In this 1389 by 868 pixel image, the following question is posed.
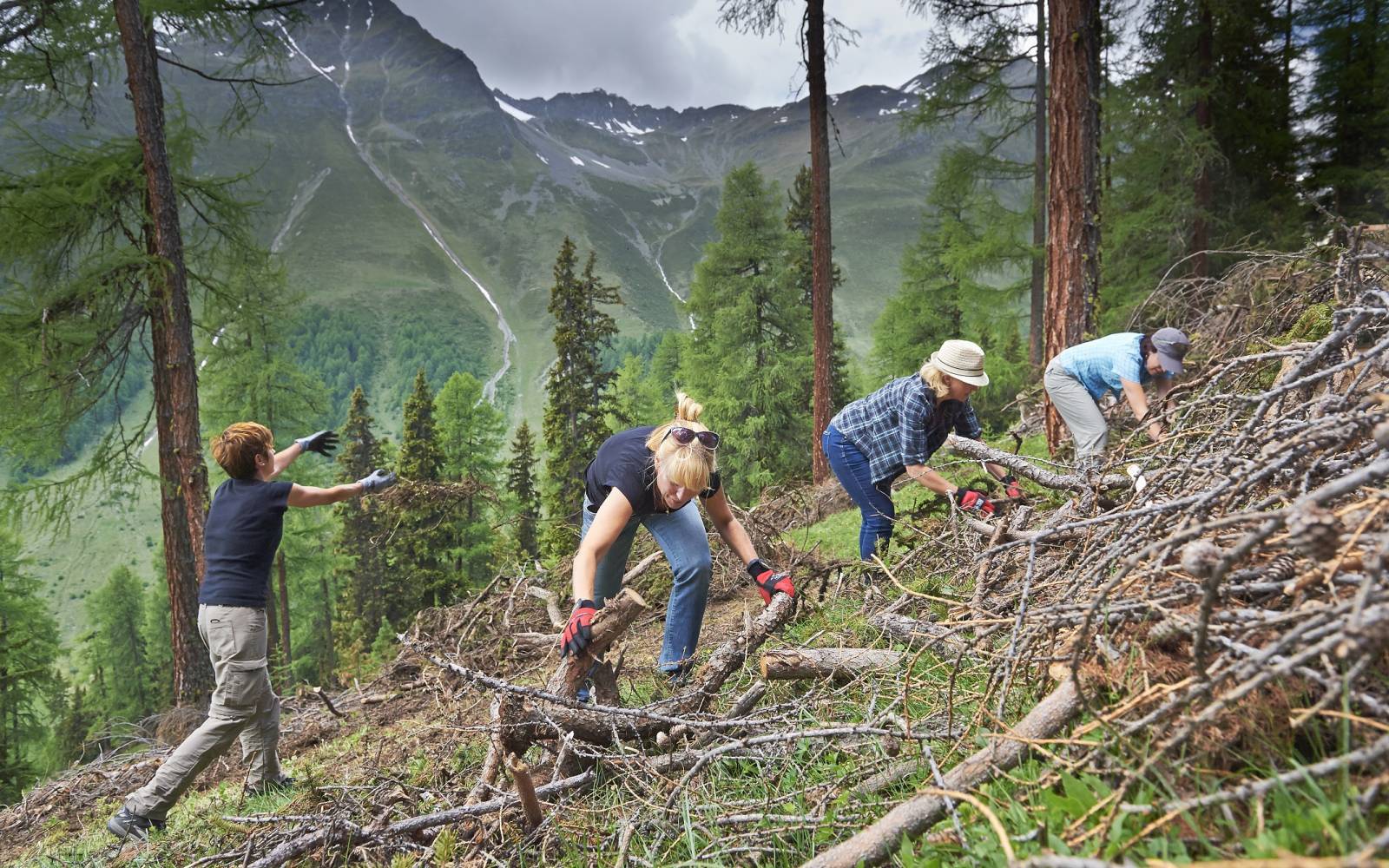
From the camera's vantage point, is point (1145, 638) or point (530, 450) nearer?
point (1145, 638)

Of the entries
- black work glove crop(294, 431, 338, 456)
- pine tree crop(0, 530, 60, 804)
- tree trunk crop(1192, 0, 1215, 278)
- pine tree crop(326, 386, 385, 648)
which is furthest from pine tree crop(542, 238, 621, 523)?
black work glove crop(294, 431, 338, 456)

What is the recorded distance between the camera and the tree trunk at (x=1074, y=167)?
251 inches

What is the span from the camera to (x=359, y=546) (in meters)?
28.8

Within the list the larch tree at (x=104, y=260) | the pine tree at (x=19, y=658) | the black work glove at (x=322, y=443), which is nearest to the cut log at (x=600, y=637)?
the black work glove at (x=322, y=443)

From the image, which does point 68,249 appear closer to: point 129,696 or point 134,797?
point 134,797

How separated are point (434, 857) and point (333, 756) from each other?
3.27 meters

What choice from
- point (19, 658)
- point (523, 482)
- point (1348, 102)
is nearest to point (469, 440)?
point (523, 482)

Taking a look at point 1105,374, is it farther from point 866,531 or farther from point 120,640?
point 120,640

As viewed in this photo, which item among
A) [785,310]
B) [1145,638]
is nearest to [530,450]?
[785,310]

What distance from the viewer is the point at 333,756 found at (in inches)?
190

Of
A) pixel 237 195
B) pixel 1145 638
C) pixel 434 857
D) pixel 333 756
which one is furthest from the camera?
pixel 237 195

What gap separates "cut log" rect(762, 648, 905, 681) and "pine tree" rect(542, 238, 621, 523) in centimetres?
2176

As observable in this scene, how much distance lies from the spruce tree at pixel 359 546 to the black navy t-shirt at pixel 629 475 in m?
23.9

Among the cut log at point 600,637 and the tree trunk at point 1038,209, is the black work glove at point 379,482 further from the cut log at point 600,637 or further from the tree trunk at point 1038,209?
the tree trunk at point 1038,209
